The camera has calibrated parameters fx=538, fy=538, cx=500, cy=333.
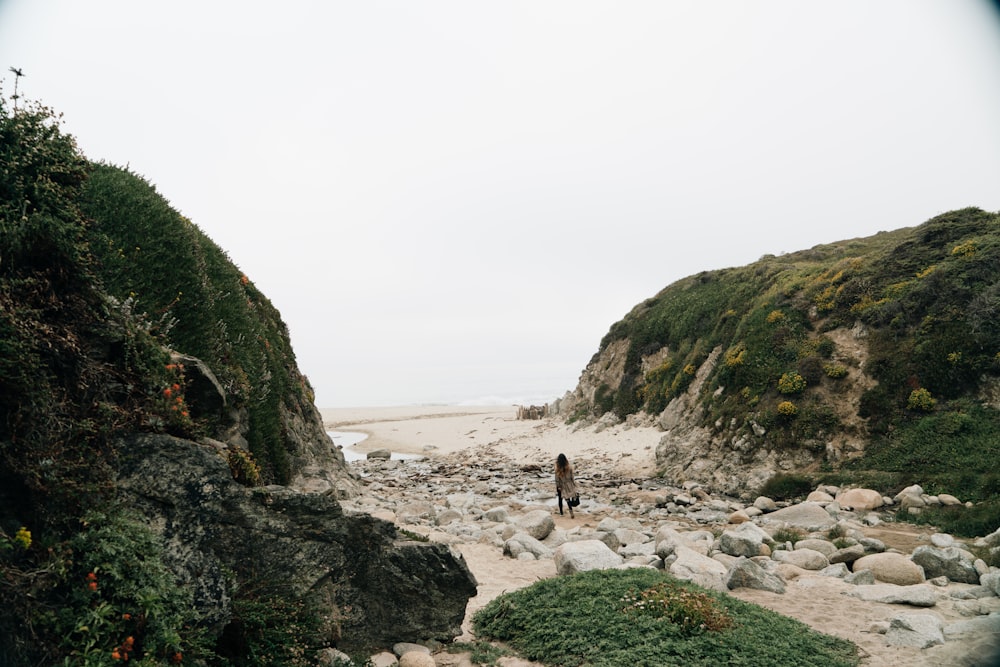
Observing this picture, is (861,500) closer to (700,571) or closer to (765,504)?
(765,504)

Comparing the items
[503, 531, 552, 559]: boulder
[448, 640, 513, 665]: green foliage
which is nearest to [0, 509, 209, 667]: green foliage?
[448, 640, 513, 665]: green foliage

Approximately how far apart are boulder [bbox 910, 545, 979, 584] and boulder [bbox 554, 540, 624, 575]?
6497 mm

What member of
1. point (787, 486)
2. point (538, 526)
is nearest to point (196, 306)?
point (538, 526)

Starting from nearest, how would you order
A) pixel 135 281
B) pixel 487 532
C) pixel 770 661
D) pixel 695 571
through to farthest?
pixel 770 661 < pixel 135 281 < pixel 695 571 < pixel 487 532

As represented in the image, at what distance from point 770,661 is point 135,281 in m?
10.2

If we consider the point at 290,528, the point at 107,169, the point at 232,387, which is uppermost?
the point at 107,169

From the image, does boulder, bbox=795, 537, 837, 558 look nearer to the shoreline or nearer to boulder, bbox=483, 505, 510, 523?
boulder, bbox=483, 505, 510, 523

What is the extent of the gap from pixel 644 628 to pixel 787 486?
16104 millimetres

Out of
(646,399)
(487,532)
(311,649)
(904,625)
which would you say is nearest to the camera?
(311,649)

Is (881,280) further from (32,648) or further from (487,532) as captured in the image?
(32,648)

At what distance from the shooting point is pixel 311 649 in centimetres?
638

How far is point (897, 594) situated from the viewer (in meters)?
10.1

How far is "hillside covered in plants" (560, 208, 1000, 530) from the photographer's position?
62.1 feet

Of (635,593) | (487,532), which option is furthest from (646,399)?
(635,593)
